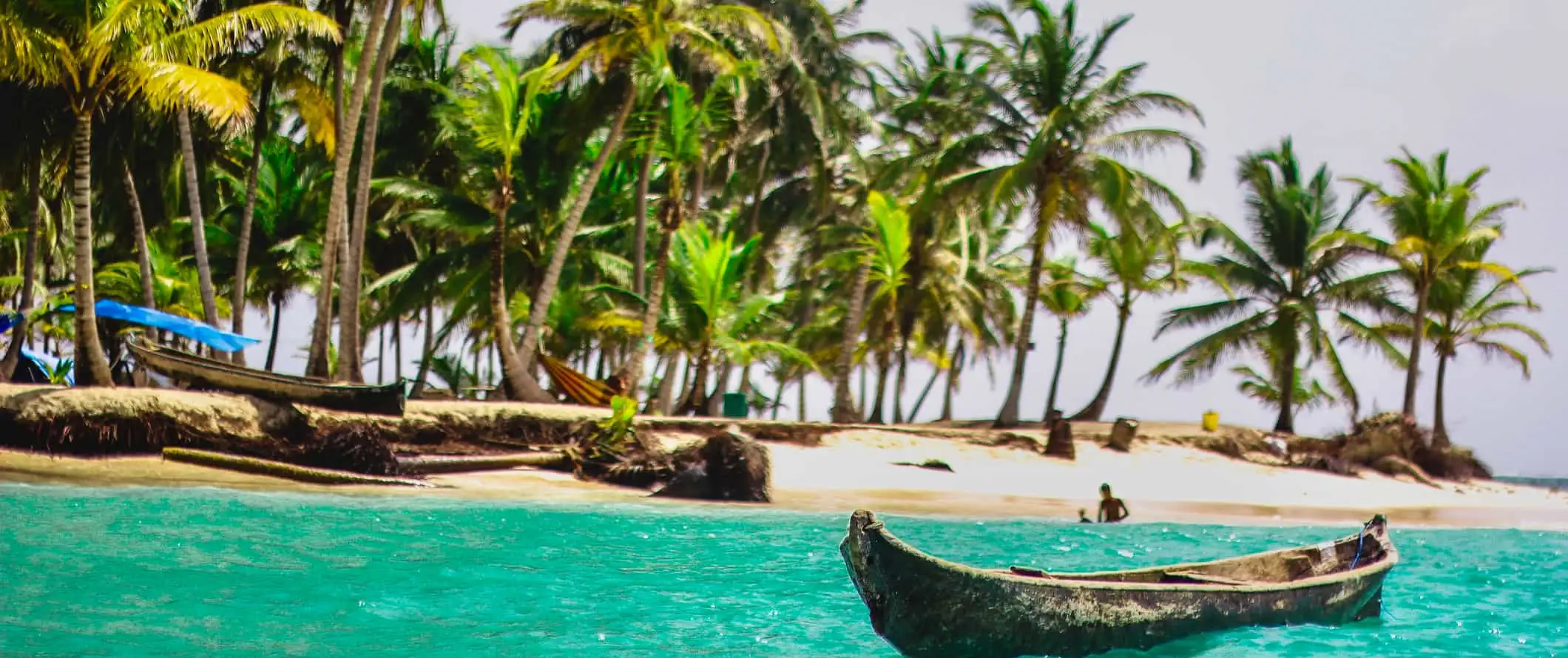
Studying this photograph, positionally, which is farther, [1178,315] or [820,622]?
[1178,315]

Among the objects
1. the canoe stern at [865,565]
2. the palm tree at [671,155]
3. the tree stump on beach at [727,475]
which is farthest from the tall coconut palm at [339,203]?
the canoe stern at [865,565]

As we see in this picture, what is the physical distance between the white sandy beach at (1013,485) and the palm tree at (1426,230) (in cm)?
583

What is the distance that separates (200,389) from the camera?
18.1 metres

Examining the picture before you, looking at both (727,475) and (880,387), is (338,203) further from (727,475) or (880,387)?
(880,387)

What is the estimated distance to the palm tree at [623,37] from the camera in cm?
2289

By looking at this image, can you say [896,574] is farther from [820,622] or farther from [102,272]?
[102,272]

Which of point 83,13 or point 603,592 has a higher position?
point 83,13

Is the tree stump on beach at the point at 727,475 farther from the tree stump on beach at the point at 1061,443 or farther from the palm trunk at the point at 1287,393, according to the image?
the palm trunk at the point at 1287,393

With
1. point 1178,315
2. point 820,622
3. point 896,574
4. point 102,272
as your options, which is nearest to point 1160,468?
point 1178,315

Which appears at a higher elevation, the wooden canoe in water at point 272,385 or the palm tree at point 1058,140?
the palm tree at point 1058,140

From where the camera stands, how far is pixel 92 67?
16047 mm

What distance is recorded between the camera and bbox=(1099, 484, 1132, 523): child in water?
16.3 meters

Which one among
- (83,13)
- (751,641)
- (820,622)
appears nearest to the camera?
(751,641)

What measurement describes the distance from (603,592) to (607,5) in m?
16.1
